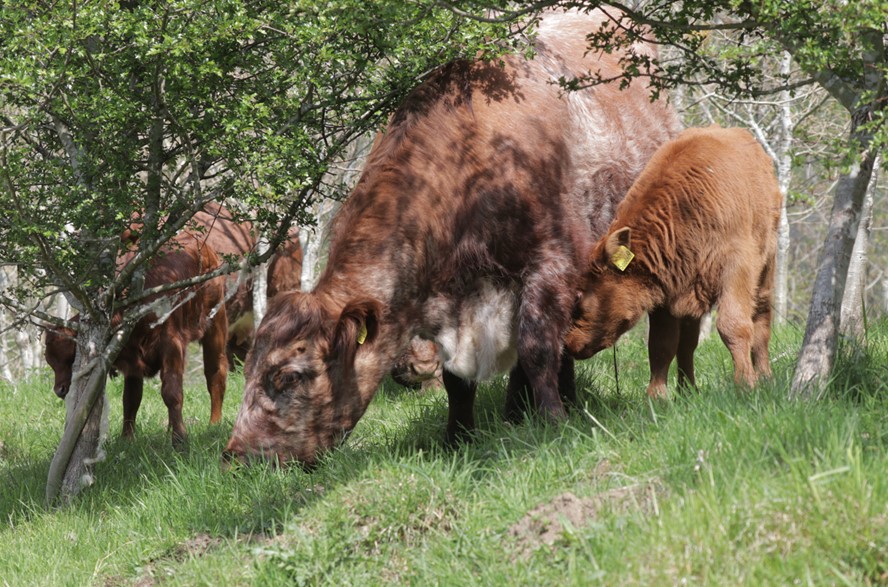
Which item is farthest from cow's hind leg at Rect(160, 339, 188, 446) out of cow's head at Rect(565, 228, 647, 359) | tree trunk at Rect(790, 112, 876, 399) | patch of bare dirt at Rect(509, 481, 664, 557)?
tree trunk at Rect(790, 112, 876, 399)

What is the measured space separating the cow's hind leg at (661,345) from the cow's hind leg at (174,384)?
4.34 meters

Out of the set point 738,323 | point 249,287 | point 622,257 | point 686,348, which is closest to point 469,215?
point 622,257

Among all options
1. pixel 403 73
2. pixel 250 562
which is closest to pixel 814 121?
pixel 403 73

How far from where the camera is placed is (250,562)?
5.17 meters

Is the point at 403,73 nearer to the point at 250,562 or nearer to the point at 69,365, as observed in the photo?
the point at 250,562

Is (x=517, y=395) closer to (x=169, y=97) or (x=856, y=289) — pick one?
(x=169, y=97)

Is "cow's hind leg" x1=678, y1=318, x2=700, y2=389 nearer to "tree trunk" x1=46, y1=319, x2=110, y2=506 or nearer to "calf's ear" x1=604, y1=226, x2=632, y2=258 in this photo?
"calf's ear" x1=604, y1=226, x2=632, y2=258

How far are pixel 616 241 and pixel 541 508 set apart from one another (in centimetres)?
231

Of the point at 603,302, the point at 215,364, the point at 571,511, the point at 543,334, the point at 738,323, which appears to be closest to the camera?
the point at 571,511

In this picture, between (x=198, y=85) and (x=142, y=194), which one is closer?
(x=198, y=85)

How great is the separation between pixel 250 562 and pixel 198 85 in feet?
10.3

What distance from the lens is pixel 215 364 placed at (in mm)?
10477

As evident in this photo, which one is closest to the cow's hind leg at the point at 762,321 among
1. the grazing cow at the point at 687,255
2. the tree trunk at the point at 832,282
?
the grazing cow at the point at 687,255

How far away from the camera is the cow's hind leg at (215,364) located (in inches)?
408
